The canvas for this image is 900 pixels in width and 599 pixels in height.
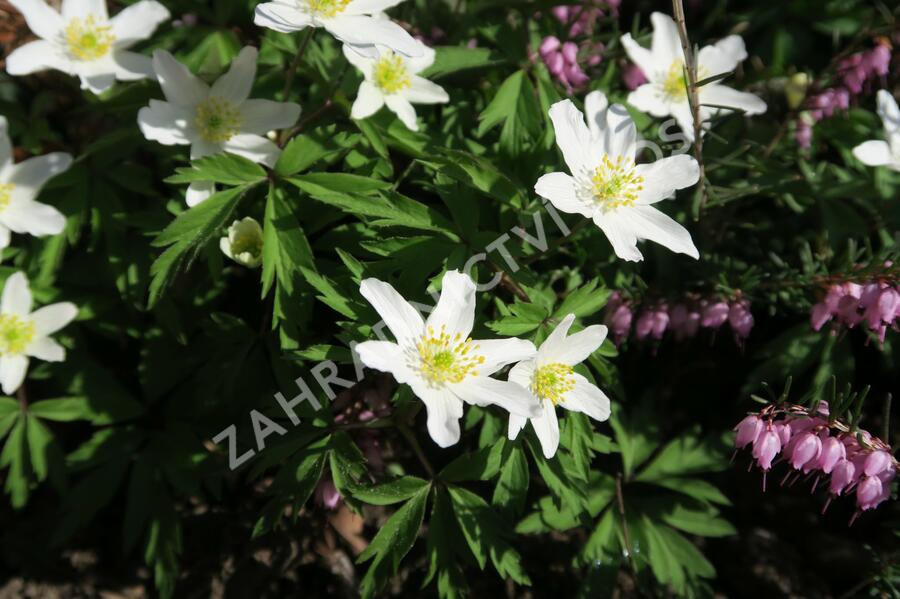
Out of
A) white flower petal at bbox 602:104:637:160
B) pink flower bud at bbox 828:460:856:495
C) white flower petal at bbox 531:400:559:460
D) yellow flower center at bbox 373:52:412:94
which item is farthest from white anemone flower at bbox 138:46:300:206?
pink flower bud at bbox 828:460:856:495

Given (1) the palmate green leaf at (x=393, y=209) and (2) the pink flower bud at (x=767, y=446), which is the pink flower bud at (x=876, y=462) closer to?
(2) the pink flower bud at (x=767, y=446)

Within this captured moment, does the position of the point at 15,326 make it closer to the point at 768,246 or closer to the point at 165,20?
the point at 165,20

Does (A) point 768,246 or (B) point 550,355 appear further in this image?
(A) point 768,246

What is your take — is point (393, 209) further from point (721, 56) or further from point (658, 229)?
point (721, 56)

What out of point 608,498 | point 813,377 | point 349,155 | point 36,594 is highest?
point 349,155

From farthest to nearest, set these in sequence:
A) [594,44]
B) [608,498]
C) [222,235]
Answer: [594,44]
[608,498]
[222,235]

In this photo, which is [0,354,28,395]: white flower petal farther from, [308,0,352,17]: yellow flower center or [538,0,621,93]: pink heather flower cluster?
[538,0,621,93]: pink heather flower cluster

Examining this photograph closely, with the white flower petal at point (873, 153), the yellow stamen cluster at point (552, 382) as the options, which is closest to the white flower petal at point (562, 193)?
the yellow stamen cluster at point (552, 382)

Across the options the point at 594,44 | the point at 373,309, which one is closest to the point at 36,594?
the point at 373,309
